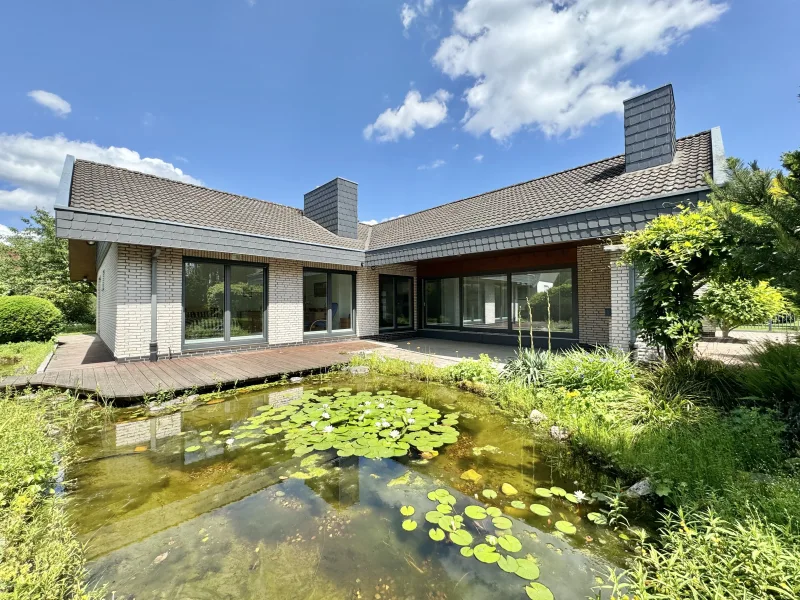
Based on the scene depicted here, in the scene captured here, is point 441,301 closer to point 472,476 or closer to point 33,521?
point 472,476

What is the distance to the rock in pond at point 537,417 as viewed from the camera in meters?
4.03

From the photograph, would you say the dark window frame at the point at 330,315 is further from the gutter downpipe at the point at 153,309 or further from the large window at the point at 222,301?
the gutter downpipe at the point at 153,309

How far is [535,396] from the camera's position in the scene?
15.0ft

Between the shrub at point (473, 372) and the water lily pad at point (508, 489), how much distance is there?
2.78 meters

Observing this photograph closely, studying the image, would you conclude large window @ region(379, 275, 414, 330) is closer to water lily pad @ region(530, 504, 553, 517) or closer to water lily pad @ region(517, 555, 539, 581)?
water lily pad @ region(530, 504, 553, 517)

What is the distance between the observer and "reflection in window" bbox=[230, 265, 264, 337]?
27.1ft

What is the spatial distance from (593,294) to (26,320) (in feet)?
51.4

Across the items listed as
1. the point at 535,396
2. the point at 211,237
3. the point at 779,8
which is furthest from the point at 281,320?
the point at 779,8

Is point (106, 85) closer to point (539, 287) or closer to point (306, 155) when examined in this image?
point (306, 155)

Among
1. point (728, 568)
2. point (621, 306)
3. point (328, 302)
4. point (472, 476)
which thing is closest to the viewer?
point (728, 568)

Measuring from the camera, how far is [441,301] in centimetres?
1188

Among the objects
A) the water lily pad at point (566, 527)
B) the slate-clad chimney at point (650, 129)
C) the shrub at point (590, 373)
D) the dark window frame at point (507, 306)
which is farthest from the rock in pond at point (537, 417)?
the slate-clad chimney at point (650, 129)

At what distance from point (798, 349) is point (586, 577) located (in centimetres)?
381

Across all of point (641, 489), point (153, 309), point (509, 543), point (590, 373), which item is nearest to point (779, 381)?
point (590, 373)
